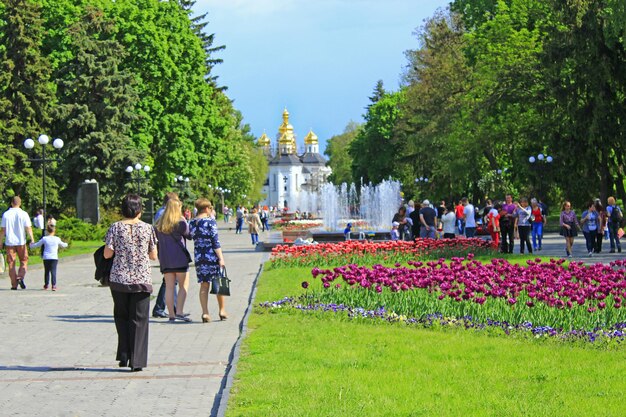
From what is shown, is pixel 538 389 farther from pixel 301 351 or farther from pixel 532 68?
pixel 532 68

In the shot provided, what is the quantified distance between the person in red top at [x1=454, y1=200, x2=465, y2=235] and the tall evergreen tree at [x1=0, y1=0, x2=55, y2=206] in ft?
57.3

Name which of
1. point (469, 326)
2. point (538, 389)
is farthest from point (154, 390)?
point (469, 326)

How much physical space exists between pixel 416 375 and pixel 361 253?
16951mm

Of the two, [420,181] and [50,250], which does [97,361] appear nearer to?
[50,250]

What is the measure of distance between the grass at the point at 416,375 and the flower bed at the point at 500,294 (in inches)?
25.8

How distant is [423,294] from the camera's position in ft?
50.5

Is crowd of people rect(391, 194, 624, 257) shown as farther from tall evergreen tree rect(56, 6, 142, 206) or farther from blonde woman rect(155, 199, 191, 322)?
tall evergreen tree rect(56, 6, 142, 206)

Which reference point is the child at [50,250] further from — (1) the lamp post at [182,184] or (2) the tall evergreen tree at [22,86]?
(1) the lamp post at [182,184]

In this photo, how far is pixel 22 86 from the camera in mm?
52000

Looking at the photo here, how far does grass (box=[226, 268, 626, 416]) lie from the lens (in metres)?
8.39

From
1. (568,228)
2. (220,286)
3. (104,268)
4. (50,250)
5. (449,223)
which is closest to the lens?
(104,268)

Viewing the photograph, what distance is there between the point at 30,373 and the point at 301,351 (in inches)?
101

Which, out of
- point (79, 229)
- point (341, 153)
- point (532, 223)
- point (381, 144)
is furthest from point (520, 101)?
point (341, 153)

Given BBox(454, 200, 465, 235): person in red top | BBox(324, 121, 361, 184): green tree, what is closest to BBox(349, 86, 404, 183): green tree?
BBox(454, 200, 465, 235): person in red top
